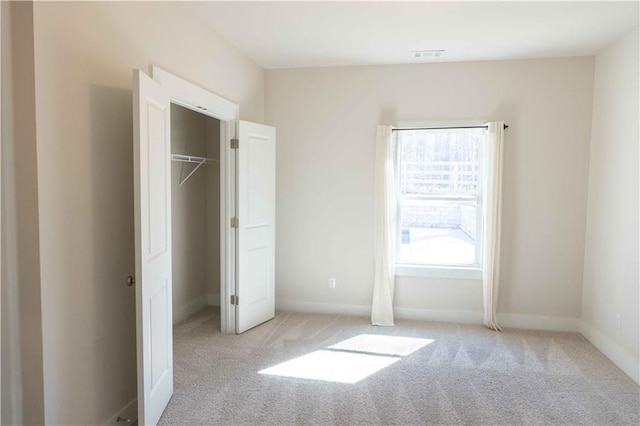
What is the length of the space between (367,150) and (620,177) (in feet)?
7.51

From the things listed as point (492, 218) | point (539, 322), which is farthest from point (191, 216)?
point (539, 322)

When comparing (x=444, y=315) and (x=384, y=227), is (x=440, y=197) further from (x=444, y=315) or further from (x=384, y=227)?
(x=444, y=315)

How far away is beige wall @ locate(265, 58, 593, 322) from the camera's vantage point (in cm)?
411

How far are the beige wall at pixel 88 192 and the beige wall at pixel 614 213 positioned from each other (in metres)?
3.64

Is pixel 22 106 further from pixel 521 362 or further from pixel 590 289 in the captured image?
pixel 590 289

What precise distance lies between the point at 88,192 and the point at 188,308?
268 centimetres

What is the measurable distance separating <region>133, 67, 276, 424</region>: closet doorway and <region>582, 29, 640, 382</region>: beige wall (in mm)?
3144

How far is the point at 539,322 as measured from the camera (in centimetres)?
423

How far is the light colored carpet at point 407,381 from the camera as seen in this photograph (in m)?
2.63

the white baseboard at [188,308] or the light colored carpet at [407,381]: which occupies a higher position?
the white baseboard at [188,308]

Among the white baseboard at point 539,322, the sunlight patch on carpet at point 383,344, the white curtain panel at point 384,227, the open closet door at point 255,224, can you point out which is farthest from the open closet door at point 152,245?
the white baseboard at point 539,322

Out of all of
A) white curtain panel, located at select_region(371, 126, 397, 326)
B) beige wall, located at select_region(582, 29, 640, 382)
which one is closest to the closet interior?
white curtain panel, located at select_region(371, 126, 397, 326)

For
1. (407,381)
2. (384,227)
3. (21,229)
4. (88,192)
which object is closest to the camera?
(21,229)

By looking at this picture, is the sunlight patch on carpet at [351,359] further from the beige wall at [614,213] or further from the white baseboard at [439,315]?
the beige wall at [614,213]
